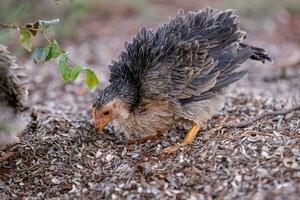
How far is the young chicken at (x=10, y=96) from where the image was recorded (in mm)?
4077

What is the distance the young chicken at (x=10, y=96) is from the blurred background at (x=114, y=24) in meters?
2.65

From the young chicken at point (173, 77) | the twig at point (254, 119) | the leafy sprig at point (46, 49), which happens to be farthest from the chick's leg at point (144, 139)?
the leafy sprig at point (46, 49)

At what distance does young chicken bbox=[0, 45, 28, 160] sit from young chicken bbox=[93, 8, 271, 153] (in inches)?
24.3

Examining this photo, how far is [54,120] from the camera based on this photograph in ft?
16.2

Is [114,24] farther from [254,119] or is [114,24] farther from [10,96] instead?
[10,96]

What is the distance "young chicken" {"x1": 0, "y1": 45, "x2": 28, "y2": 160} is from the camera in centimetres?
408

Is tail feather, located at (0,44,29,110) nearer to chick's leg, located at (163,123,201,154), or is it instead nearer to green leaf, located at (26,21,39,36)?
green leaf, located at (26,21,39,36)

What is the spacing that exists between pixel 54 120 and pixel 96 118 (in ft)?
2.18

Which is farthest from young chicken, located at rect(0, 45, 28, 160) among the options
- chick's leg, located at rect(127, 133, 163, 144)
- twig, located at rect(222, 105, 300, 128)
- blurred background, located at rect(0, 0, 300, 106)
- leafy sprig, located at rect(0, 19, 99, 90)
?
blurred background, located at rect(0, 0, 300, 106)

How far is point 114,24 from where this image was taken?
32.1 feet

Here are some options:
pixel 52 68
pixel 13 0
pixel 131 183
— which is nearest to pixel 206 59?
pixel 131 183

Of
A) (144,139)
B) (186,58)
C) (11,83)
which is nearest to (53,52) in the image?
(11,83)

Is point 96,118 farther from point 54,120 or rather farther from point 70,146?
point 54,120

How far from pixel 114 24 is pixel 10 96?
5.80m
